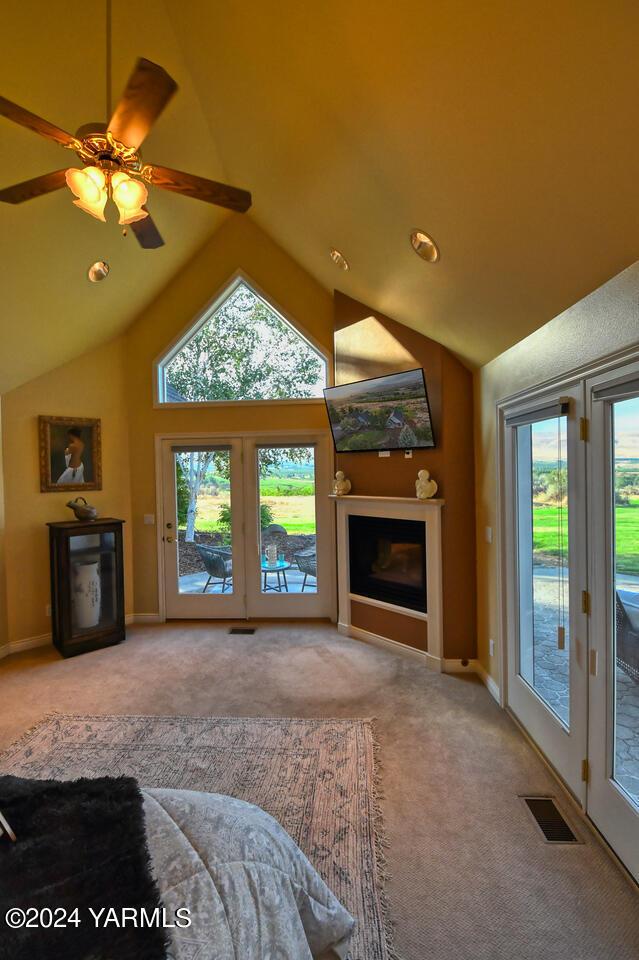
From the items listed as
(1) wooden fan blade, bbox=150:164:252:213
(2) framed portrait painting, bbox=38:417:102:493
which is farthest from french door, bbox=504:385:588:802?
(2) framed portrait painting, bbox=38:417:102:493

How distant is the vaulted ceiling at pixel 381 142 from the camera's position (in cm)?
129

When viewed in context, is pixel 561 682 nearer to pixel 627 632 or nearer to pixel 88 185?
pixel 627 632

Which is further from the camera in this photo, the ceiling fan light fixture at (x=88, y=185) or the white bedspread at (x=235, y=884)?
the ceiling fan light fixture at (x=88, y=185)

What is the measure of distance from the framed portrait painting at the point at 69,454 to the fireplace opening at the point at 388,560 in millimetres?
2695

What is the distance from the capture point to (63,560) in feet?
13.6

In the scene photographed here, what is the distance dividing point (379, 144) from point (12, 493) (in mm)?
4123

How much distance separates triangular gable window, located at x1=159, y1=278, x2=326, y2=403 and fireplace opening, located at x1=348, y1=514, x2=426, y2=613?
5.18ft

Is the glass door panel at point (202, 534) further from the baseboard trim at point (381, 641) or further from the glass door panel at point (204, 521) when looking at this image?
the baseboard trim at point (381, 641)

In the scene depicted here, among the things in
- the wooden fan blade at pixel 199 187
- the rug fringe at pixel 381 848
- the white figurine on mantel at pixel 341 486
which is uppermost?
the wooden fan blade at pixel 199 187

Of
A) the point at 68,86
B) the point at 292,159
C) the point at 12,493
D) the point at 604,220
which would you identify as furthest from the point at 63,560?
the point at 604,220

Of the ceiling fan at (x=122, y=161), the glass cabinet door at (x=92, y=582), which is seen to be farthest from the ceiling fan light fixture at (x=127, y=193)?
the glass cabinet door at (x=92, y=582)

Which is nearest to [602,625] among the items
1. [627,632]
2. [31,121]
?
[627,632]

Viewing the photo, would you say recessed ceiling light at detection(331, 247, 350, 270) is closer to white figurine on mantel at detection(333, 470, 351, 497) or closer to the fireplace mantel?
white figurine on mantel at detection(333, 470, 351, 497)

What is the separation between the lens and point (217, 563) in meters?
4.96
